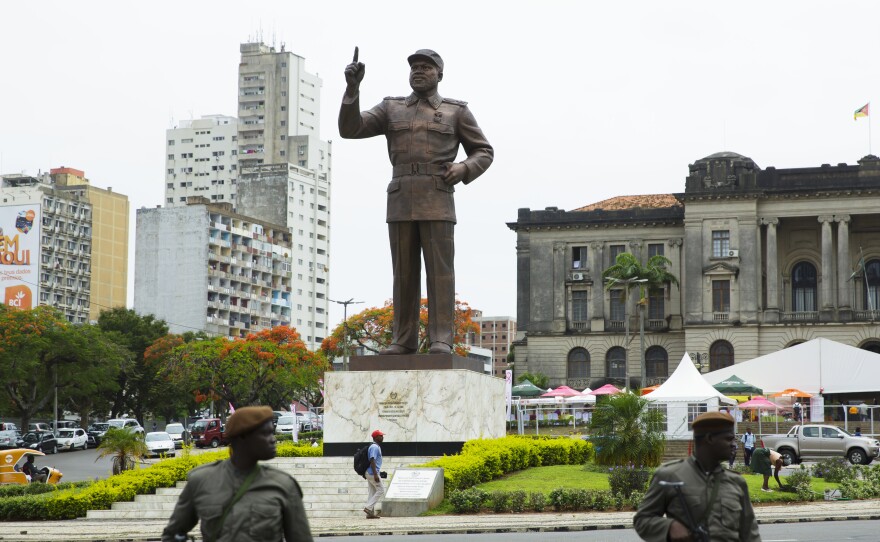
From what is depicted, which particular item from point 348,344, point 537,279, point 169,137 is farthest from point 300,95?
point 348,344

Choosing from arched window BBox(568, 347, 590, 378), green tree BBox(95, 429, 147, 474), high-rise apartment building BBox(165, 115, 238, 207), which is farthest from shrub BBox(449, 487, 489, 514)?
high-rise apartment building BBox(165, 115, 238, 207)

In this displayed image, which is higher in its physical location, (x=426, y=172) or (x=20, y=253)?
(x=20, y=253)

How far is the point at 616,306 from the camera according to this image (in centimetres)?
8956

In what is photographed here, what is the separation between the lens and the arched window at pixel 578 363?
294 ft

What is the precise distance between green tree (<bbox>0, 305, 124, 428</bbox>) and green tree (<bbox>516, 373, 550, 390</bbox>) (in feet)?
84.8

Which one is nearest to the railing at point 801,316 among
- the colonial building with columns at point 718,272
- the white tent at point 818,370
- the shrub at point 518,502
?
the colonial building with columns at point 718,272

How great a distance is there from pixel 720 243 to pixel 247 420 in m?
79.5

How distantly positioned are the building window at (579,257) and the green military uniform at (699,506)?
83.5 metres

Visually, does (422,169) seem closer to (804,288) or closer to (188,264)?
(804,288)

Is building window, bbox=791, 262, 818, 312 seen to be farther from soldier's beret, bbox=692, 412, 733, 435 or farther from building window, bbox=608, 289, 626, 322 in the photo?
soldier's beret, bbox=692, 412, 733, 435

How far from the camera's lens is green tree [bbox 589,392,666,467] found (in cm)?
2573

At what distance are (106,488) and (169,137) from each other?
130774mm

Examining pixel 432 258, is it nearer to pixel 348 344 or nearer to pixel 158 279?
pixel 348 344

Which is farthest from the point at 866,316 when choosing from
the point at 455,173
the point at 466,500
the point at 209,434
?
the point at 455,173
